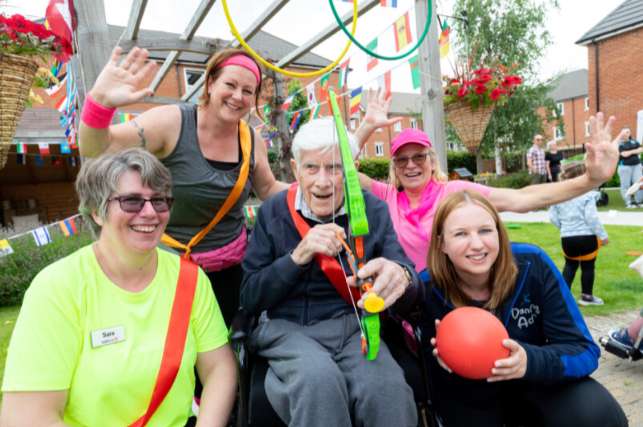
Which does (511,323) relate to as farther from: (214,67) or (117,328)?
(214,67)

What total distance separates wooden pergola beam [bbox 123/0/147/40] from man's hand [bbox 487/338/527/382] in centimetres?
355

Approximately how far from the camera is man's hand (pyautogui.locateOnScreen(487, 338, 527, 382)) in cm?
158

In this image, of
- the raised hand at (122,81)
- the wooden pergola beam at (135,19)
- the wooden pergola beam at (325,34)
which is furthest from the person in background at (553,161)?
the raised hand at (122,81)

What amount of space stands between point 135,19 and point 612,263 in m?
6.33

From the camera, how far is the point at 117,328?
1.48 m

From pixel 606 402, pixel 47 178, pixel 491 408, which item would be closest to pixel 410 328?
pixel 491 408

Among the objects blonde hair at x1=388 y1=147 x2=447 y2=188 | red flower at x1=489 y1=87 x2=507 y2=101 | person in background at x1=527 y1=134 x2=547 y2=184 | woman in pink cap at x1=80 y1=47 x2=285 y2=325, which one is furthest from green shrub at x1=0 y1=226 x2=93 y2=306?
person in background at x1=527 y1=134 x2=547 y2=184

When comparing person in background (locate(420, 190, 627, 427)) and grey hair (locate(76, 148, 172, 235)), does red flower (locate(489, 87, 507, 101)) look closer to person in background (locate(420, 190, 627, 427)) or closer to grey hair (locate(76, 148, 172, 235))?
person in background (locate(420, 190, 627, 427))

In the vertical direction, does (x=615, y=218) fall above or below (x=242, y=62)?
below

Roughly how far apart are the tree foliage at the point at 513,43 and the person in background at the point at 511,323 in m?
18.9

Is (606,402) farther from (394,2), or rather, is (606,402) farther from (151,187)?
(394,2)

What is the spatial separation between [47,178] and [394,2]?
17.5m

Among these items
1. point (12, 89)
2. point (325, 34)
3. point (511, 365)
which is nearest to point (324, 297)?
point (511, 365)

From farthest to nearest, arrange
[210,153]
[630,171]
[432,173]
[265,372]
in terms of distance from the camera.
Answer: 1. [630,171]
2. [432,173]
3. [210,153]
4. [265,372]
